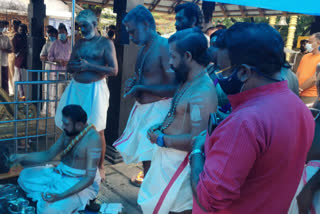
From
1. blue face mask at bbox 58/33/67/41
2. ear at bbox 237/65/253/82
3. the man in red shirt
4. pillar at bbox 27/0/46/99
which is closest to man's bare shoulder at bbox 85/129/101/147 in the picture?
the man in red shirt

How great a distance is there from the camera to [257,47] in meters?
1.11

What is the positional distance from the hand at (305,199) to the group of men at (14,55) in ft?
22.1

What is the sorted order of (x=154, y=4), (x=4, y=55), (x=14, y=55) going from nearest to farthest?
(x=14, y=55)
(x=4, y=55)
(x=154, y=4)

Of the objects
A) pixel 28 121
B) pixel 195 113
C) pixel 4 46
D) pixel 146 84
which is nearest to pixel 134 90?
pixel 146 84

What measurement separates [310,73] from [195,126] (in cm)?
383

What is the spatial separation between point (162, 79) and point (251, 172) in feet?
5.96

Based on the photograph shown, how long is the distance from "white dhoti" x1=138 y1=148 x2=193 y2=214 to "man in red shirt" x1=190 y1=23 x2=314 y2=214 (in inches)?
24.0

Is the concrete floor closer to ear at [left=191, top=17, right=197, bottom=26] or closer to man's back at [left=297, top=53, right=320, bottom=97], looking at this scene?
ear at [left=191, top=17, right=197, bottom=26]

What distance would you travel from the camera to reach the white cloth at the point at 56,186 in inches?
105

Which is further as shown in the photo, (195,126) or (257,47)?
(195,126)

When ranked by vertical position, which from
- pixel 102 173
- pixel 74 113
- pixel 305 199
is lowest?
pixel 102 173

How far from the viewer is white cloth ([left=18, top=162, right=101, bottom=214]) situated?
2.67 metres

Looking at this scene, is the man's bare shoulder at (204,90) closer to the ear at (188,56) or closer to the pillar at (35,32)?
the ear at (188,56)

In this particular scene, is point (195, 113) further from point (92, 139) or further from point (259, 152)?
point (92, 139)
